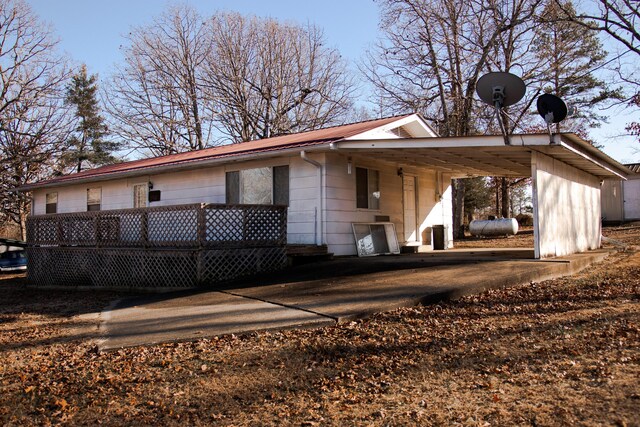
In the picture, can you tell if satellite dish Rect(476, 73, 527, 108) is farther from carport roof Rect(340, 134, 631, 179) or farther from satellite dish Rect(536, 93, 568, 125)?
satellite dish Rect(536, 93, 568, 125)

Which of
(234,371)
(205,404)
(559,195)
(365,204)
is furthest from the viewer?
(365,204)

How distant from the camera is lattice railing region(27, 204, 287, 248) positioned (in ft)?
31.7

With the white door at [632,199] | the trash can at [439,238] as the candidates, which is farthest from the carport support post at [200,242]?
the white door at [632,199]

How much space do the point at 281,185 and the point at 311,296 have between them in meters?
5.06

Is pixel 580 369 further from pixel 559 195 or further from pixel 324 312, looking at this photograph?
pixel 559 195

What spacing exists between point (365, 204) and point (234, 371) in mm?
8248

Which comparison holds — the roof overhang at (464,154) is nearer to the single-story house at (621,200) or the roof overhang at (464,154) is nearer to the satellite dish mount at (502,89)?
the satellite dish mount at (502,89)

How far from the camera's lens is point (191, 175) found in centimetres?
1401

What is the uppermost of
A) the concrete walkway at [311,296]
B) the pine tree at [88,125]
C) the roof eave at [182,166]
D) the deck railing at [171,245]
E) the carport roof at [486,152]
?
the pine tree at [88,125]

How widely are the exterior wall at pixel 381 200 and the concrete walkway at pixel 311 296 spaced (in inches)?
43.3

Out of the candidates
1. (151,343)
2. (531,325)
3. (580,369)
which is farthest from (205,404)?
(531,325)

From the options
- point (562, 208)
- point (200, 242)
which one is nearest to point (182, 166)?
point (200, 242)

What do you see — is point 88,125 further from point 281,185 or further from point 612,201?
point 612,201

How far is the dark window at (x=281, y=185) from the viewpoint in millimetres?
11751
